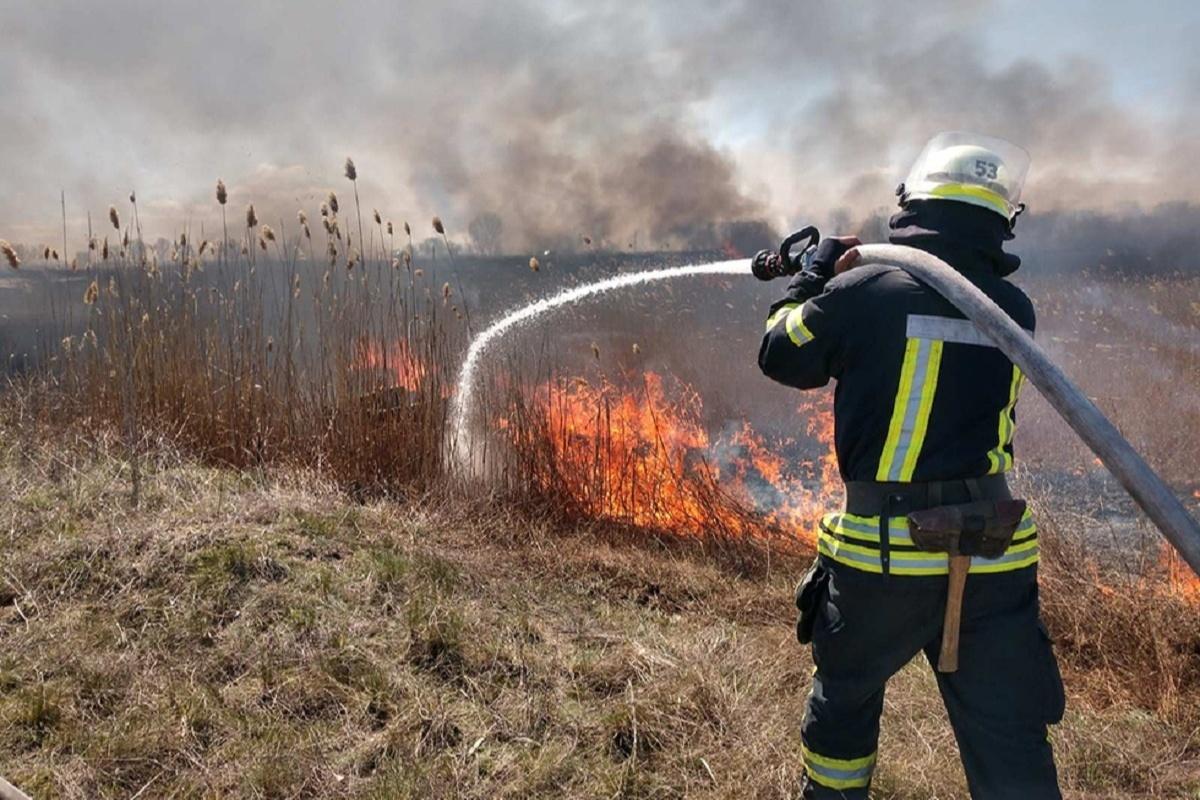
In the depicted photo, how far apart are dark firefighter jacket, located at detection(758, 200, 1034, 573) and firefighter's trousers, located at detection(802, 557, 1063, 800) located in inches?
5.9

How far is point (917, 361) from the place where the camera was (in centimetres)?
210

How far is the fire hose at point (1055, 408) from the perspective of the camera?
1.75 m

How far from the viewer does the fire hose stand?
1.75 meters

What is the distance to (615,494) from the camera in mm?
6371

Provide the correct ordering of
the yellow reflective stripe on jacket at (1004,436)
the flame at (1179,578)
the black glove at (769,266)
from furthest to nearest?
the flame at (1179,578) → the black glove at (769,266) → the yellow reflective stripe on jacket at (1004,436)

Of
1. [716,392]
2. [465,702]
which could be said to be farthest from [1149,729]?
[716,392]

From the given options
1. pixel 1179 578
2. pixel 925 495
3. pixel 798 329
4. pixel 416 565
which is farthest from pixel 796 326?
pixel 1179 578

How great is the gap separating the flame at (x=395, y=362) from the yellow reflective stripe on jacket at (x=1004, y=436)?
4.77m

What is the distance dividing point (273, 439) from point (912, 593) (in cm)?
535

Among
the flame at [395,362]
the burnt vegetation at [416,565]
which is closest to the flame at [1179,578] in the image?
the burnt vegetation at [416,565]

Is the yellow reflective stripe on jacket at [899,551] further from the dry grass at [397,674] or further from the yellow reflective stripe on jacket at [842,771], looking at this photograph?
the dry grass at [397,674]

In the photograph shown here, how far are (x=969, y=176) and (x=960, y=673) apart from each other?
1.33m

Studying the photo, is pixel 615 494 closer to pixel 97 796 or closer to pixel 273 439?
pixel 273 439

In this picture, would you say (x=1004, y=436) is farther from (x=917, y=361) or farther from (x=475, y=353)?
(x=475, y=353)
